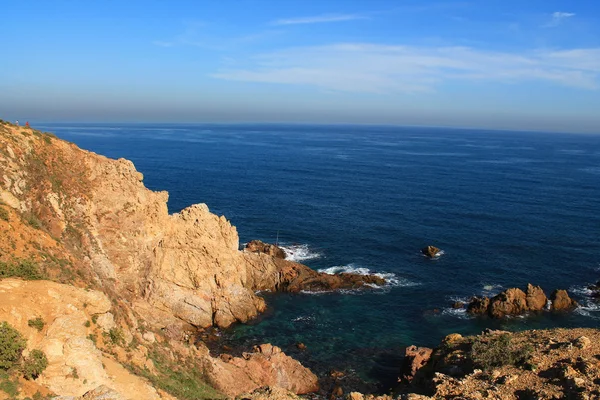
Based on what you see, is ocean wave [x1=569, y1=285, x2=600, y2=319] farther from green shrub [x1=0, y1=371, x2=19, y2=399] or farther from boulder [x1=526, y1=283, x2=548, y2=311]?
green shrub [x1=0, y1=371, x2=19, y2=399]

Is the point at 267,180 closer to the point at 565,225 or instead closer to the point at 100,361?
the point at 565,225

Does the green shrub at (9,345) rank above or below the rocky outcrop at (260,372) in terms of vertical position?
above

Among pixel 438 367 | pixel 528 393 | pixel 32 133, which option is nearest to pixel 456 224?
pixel 438 367

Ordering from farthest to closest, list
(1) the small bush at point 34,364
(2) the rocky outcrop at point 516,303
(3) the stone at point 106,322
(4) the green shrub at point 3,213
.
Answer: (2) the rocky outcrop at point 516,303, (4) the green shrub at point 3,213, (3) the stone at point 106,322, (1) the small bush at point 34,364

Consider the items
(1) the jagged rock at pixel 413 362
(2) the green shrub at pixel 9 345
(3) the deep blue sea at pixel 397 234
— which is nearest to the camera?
(2) the green shrub at pixel 9 345

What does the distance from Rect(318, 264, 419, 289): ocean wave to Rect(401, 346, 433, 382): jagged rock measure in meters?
19.0

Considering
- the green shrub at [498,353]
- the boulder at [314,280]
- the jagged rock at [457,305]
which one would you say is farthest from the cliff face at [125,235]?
the green shrub at [498,353]

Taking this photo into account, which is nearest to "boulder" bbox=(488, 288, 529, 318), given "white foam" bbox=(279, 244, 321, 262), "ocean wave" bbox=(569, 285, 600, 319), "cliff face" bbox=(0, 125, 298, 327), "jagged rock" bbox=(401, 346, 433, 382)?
"ocean wave" bbox=(569, 285, 600, 319)

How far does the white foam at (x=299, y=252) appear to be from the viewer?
6838 cm

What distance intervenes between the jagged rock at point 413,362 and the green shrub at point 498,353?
10.2m

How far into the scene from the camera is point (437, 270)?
6588 centimetres

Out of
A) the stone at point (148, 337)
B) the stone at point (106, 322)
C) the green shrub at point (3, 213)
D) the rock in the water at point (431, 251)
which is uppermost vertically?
the green shrub at point (3, 213)

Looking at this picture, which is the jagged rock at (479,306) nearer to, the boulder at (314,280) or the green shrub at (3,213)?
the boulder at (314,280)

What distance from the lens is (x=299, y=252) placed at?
232ft
